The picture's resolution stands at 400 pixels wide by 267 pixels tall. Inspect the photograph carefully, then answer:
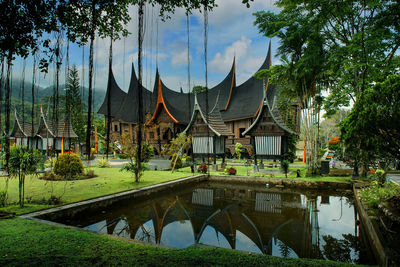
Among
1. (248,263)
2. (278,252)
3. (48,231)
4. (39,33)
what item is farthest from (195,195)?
(39,33)

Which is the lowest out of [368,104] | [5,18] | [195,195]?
[195,195]

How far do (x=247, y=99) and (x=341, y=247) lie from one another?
2009cm

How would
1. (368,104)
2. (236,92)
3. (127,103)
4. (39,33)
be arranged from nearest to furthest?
(39,33) → (368,104) → (236,92) → (127,103)

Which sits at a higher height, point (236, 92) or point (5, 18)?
point (236, 92)

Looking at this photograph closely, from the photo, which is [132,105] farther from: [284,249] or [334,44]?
[284,249]

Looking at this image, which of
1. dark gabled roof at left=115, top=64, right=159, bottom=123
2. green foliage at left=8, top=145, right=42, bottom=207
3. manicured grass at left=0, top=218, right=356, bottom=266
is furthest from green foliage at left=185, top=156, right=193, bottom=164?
manicured grass at left=0, top=218, right=356, bottom=266

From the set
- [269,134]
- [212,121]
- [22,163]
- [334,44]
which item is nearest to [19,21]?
[22,163]

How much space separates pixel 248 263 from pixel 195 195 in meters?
6.26

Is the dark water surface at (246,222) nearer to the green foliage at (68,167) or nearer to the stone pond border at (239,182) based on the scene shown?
the stone pond border at (239,182)

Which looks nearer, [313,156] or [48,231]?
[48,231]

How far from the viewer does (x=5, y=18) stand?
2.80 metres

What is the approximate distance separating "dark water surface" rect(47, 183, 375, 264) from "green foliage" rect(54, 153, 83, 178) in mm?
5056

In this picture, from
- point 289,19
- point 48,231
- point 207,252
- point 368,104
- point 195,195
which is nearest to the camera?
point 207,252

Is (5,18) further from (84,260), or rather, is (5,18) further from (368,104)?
(368,104)
